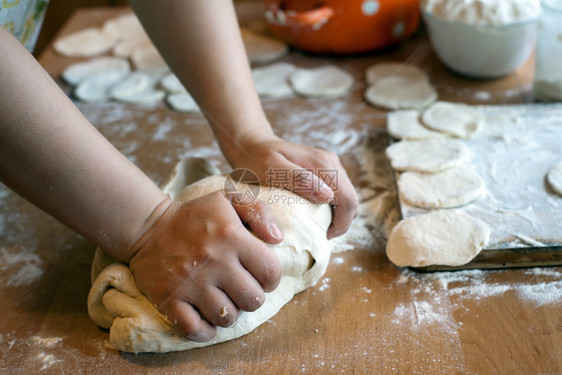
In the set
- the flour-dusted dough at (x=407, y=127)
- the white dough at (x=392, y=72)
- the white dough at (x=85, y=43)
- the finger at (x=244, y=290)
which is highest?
the white dough at (x=85, y=43)

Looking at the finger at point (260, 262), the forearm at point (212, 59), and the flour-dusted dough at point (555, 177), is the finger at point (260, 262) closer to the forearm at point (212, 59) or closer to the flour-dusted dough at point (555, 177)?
the forearm at point (212, 59)

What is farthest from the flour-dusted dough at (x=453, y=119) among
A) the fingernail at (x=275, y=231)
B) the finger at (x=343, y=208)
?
the fingernail at (x=275, y=231)

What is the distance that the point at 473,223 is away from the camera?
40.3 inches

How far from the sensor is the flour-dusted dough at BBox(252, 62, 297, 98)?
1.67m

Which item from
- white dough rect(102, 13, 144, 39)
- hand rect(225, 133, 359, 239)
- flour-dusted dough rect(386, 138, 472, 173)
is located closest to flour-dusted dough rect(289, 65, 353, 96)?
flour-dusted dough rect(386, 138, 472, 173)

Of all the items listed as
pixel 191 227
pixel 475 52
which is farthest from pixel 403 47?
pixel 191 227

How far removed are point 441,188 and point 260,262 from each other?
504mm

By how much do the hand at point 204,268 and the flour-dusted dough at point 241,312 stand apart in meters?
0.03

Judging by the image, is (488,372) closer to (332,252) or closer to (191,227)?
(332,252)

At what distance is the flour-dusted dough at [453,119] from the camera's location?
1316 mm

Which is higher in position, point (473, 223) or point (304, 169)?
point (304, 169)

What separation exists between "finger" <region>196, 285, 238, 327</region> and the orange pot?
1141mm

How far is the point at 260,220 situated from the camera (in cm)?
88

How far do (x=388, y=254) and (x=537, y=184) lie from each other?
391 mm
